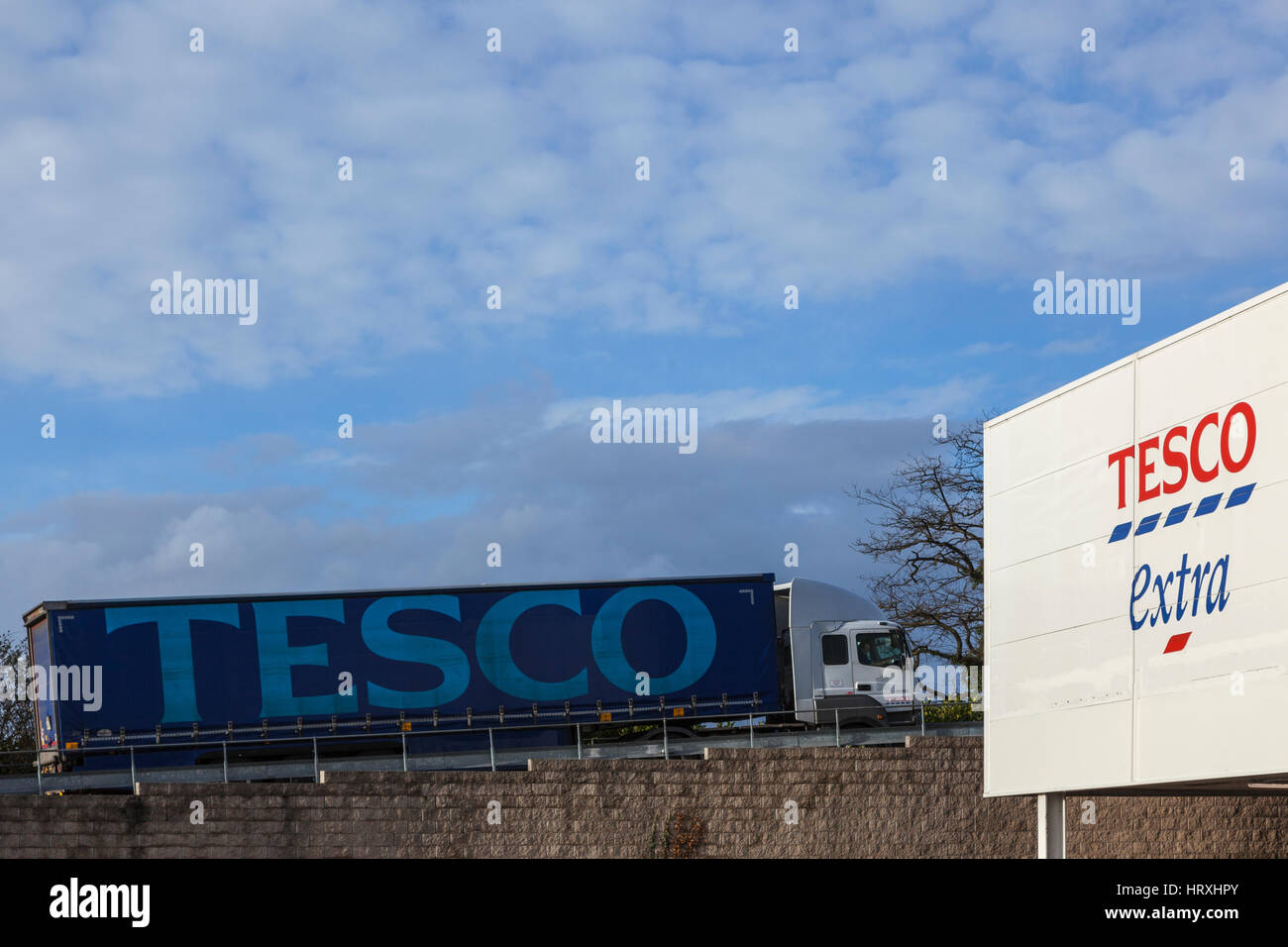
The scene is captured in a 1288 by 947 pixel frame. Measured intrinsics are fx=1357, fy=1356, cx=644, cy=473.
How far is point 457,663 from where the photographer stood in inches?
1030

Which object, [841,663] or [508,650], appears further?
[841,663]

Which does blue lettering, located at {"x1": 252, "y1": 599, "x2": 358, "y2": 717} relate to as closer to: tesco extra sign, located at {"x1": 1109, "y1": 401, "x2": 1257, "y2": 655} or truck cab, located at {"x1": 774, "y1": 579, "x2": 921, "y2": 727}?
truck cab, located at {"x1": 774, "y1": 579, "x2": 921, "y2": 727}

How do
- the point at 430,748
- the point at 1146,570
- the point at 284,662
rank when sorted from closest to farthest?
the point at 1146,570 → the point at 284,662 → the point at 430,748

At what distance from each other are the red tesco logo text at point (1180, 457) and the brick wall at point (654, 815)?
1003cm

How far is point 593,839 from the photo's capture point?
73.6 feet

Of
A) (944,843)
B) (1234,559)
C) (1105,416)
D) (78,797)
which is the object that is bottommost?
(944,843)

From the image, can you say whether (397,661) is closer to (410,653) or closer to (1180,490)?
(410,653)

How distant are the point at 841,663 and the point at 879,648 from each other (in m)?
0.89

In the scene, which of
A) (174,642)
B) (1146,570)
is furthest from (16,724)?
(1146,570)

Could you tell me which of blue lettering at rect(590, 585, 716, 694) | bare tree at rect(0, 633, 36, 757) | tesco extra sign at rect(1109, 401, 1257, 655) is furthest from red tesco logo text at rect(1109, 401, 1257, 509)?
bare tree at rect(0, 633, 36, 757)
